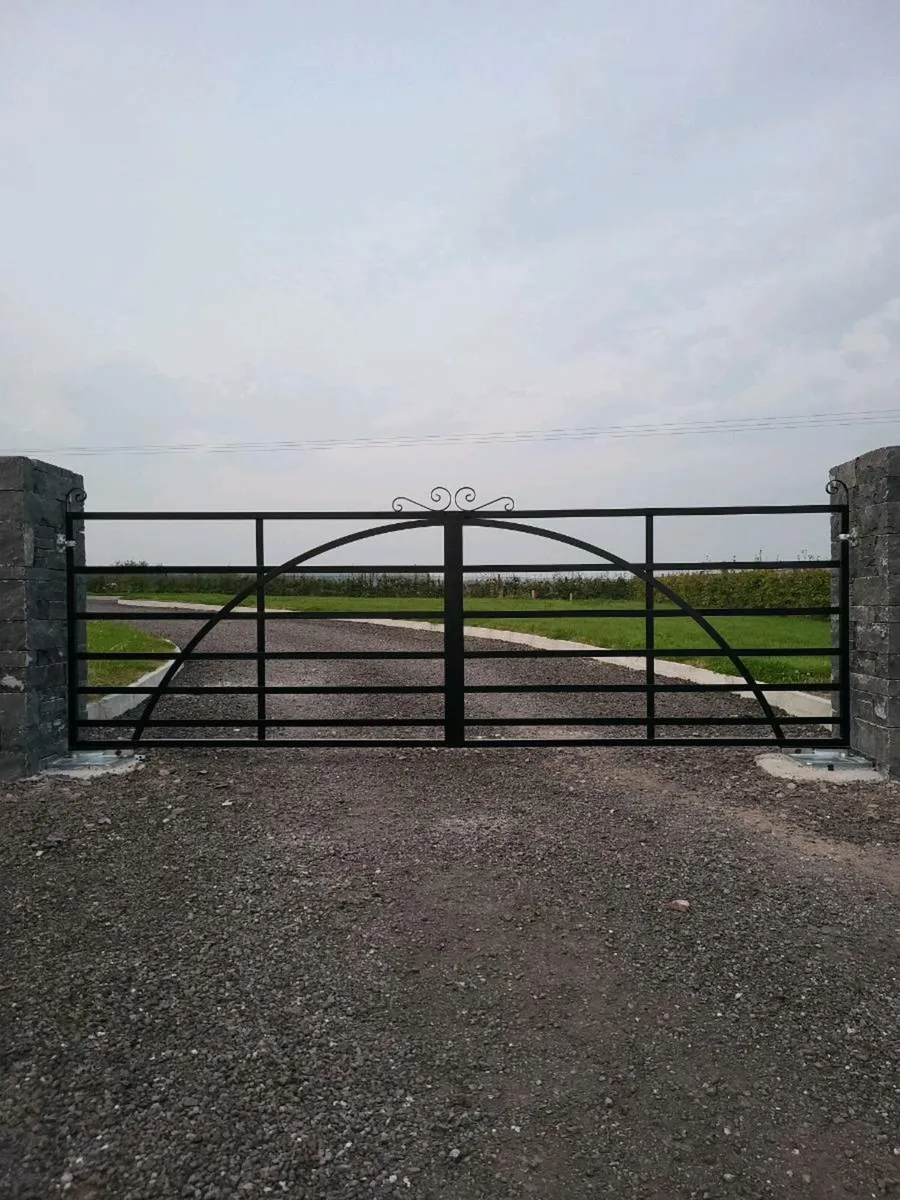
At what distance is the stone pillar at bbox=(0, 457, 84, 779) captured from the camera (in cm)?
584

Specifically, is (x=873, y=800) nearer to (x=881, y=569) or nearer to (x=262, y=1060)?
(x=881, y=569)

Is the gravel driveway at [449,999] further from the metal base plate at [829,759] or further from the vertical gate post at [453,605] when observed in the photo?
the vertical gate post at [453,605]

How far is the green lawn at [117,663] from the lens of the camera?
9508mm

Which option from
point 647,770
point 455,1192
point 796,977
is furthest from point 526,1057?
point 647,770

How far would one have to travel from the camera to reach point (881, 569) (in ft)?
19.3

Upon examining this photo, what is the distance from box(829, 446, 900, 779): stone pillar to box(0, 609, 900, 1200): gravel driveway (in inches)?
37.8

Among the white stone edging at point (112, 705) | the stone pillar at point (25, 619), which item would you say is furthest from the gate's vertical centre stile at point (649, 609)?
the stone pillar at point (25, 619)

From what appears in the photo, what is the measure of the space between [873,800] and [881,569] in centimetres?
178

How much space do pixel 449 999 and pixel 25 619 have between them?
4620 millimetres

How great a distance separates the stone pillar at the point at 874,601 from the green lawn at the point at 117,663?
5742mm

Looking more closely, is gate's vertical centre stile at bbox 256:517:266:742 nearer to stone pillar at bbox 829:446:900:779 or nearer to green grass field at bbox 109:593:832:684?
green grass field at bbox 109:593:832:684

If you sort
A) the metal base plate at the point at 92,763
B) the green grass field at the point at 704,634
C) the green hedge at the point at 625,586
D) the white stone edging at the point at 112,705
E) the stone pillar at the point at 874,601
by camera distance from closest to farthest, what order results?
the stone pillar at the point at 874,601
the metal base plate at the point at 92,763
the white stone edging at the point at 112,705
the green grass field at the point at 704,634
the green hedge at the point at 625,586

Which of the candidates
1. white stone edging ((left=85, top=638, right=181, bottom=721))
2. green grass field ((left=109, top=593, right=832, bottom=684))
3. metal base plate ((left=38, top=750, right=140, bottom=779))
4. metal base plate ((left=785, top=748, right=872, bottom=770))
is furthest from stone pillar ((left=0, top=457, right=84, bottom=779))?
metal base plate ((left=785, top=748, right=872, bottom=770))

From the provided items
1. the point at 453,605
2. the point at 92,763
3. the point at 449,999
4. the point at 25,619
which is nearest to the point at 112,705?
the point at 92,763
